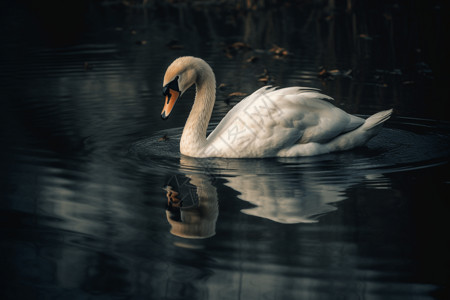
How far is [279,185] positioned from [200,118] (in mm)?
1932

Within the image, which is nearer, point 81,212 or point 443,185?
point 81,212

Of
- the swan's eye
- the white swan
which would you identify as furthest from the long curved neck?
the swan's eye

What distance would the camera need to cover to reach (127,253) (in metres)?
5.84

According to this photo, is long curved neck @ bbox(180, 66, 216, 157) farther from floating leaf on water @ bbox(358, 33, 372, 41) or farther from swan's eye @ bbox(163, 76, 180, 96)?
floating leaf on water @ bbox(358, 33, 372, 41)

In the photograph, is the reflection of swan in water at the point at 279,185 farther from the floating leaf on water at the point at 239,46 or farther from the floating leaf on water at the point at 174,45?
the floating leaf on water at the point at 174,45

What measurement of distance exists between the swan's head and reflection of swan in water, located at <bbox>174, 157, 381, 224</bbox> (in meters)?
0.70

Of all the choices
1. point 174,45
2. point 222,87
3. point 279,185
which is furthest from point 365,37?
point 279,185

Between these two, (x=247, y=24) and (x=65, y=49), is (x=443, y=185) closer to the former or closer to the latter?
(x=65, y=49)

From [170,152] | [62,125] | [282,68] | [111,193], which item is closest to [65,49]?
[282,68]

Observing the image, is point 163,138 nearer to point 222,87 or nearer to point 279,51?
point 222,87

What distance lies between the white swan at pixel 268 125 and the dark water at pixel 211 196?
0.63 ft

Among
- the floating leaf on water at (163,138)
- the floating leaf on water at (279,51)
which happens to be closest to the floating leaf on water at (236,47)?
the floating leaf on water at (279,51)

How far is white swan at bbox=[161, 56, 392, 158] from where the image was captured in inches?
338

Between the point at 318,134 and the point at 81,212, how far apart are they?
3210 mm
